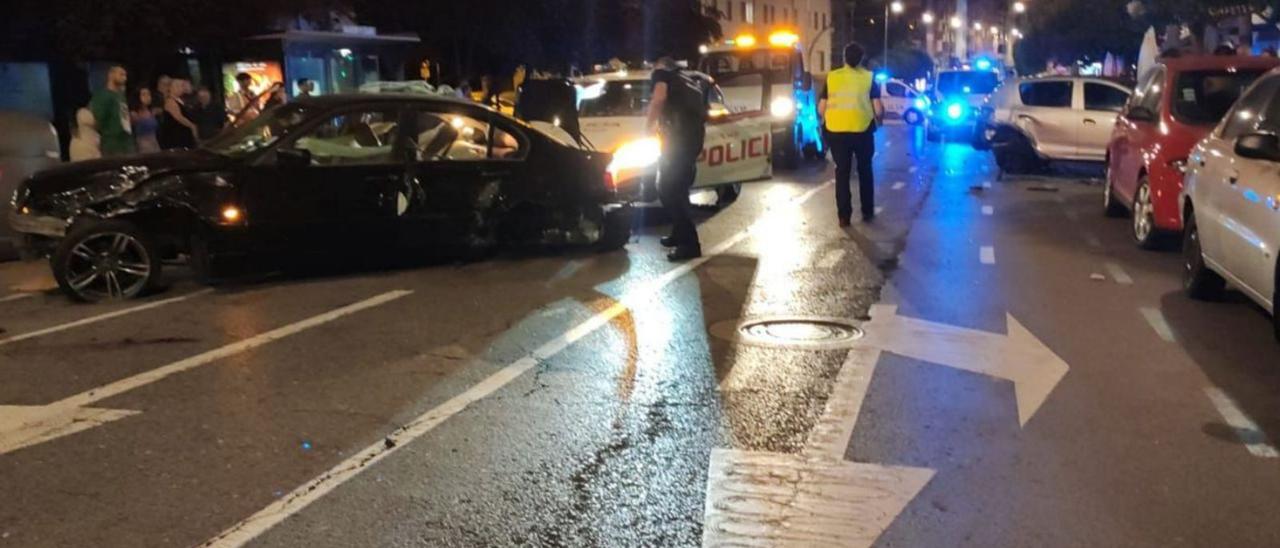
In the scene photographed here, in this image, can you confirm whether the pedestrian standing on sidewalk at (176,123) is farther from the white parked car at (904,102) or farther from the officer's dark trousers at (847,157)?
the white parked car at (904,102)

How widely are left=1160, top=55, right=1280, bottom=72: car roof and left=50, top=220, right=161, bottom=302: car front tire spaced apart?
907 centimetres

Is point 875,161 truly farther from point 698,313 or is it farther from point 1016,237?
point 698,313

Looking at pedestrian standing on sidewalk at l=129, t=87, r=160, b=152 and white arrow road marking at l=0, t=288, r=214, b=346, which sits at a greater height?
pedestrian standing on sidewalk at l=129, t=87, r=160, b=152

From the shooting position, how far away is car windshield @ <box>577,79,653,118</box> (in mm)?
14078

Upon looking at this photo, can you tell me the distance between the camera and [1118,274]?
9.13 meters

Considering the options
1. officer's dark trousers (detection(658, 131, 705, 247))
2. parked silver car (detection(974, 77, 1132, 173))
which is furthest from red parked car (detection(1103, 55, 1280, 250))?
parked silver car (detection(974, 77, 1132, 173))

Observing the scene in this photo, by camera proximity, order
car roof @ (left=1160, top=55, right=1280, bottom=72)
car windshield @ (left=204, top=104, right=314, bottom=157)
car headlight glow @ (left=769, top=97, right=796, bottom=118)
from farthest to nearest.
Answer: car headlight glow @ (left=769, top=97, right=796, bottom=118), car roof @ (left=1160, top=55, right=1280, bottom=72), car windshield @ (left=204, top=104, right=314, bottom=157)

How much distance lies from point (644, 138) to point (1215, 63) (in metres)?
5.53

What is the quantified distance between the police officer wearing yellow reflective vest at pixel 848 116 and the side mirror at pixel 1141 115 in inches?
97.2

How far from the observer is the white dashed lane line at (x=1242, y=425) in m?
4.96

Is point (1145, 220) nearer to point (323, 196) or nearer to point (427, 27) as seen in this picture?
point (323, 196)

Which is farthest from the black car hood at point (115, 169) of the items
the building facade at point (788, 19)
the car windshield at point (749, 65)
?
the building facade at point (788, 19)

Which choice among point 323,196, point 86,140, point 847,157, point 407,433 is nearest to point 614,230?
point 323,196

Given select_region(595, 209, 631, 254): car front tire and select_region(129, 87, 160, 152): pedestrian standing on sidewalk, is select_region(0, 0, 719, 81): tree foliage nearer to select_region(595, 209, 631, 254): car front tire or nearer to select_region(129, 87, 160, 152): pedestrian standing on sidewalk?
select_region(129, 87, 160, 152): pedestrian standing on sidewalk
